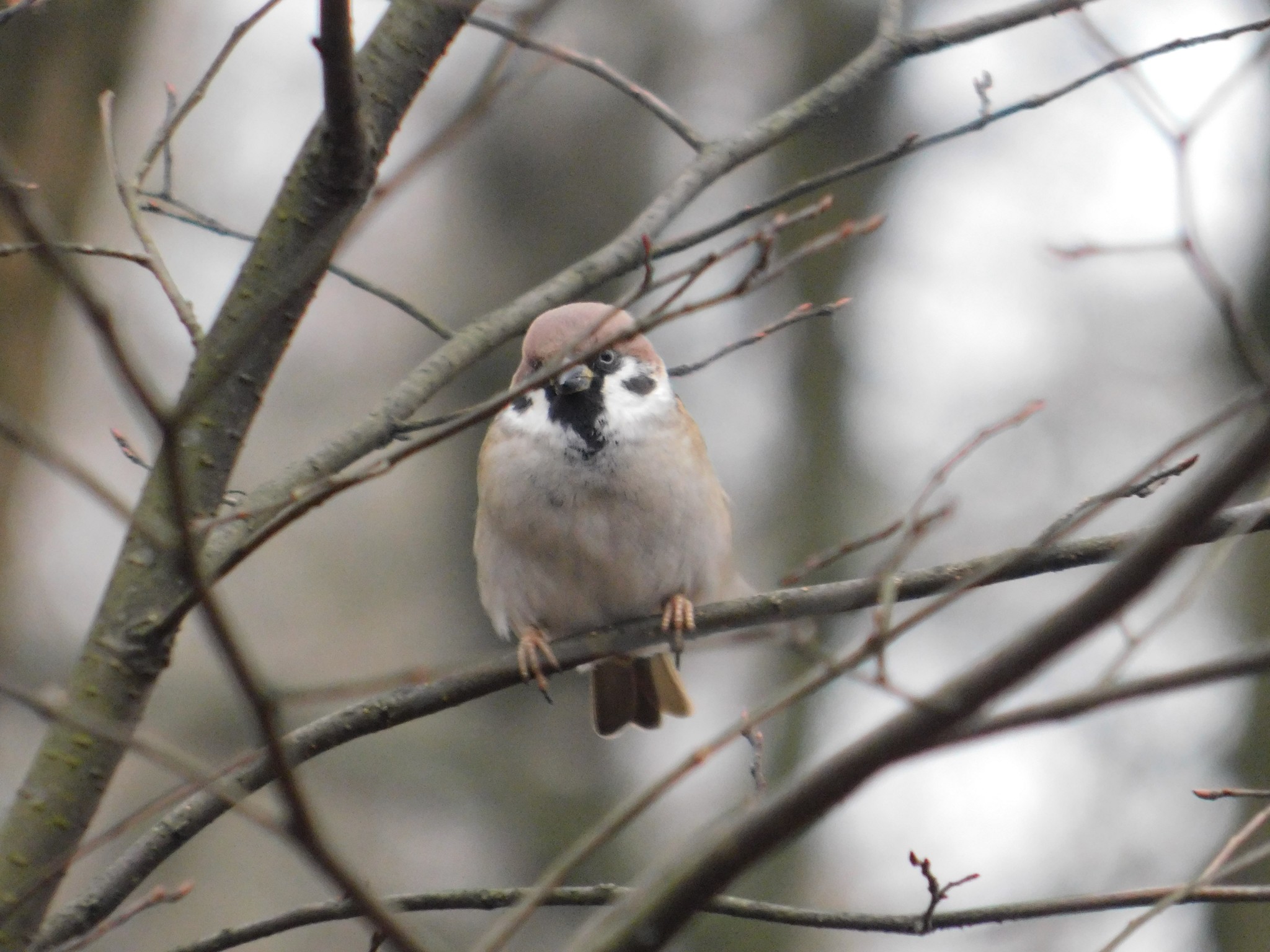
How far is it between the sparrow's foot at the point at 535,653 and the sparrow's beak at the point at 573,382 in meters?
0.73

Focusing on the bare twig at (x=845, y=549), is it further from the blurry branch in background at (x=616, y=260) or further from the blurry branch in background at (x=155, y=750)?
the blurry branch in background at (x=155, y=750)

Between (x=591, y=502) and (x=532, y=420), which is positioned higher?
(x=532, y=420)

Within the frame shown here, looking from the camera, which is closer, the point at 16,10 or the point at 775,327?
the point at 16,10

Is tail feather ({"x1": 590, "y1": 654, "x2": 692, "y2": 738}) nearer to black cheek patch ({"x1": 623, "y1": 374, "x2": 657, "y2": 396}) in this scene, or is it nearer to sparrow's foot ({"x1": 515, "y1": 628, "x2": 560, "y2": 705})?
sparrow's foot ({"x1": 515, "y1": 628, "x2": 560, "y2": 705})

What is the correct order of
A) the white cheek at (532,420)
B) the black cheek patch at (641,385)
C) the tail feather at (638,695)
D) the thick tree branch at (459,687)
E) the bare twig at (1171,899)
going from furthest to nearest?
the tail feather at (638,695)
the black cheek patch at (641,385)
the white cheek at (532,420)
the thick tree branch at (459,687)
the bare twig at (1171,899)

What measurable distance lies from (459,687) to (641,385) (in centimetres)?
156

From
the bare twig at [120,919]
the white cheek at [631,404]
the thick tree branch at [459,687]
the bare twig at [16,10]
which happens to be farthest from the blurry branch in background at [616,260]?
the bare twig at [16,10]

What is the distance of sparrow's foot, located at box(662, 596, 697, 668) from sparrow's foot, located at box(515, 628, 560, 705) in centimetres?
31

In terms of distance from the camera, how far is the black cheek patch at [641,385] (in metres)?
4.12

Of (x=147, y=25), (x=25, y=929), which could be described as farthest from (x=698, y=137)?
(x=147, y=25)

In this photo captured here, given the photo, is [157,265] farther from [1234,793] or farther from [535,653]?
[1234,793]

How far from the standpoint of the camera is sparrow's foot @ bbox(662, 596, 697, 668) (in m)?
3.34

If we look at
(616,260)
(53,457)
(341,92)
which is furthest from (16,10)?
(53,457)

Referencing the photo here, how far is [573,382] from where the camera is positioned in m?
3.84
